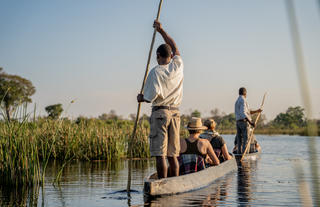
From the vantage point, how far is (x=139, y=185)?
25.8ft

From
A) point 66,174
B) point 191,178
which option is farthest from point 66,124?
point 191,178

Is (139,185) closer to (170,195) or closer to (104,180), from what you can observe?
(104,180)

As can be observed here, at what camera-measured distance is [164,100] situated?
6.09 metres

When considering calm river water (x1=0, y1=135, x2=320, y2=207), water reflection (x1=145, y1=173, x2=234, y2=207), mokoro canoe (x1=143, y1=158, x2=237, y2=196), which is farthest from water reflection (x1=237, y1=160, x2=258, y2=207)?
mokoro canoe (x1=143, y1=158, x2=237, y2=196)

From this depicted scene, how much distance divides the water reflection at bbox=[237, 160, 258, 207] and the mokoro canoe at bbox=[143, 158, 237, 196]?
545mm

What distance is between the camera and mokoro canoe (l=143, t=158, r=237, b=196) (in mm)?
5895

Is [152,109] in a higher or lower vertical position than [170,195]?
higher

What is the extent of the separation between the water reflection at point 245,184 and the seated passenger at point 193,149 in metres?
0.86

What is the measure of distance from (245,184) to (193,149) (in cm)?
131

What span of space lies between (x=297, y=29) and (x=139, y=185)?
729 centimetres

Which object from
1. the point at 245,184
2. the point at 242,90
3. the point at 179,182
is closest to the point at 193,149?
the point at 179,182

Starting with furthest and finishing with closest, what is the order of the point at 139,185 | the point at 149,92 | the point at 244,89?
the point at 244,89
the point at 139,185
the point at 149,92

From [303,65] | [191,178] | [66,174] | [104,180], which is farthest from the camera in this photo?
[66,174]

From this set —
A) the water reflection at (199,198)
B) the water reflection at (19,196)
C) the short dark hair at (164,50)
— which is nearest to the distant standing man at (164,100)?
the short dark hair at (164,50)
